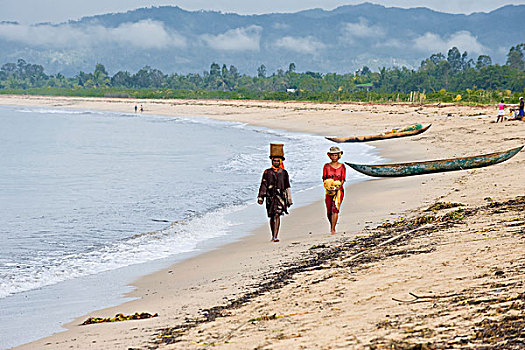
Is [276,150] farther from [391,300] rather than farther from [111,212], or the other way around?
[111,212]

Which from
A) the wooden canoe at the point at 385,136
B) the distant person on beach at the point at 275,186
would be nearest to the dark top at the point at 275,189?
the distant person on beach at the point at 275,186

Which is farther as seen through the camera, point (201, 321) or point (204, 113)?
point (204, 113)

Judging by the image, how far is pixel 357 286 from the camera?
630 cm

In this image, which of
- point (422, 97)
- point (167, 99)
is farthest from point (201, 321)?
point (167, 99)

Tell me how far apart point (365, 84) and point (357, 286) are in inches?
4520

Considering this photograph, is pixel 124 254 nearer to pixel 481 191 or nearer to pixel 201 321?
pixel 201 321

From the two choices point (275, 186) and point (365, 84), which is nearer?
point (275, 186)

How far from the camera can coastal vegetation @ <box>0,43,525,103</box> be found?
6850 centimetres

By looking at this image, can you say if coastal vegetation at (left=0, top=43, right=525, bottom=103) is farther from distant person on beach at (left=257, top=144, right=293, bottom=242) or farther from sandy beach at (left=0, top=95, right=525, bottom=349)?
distant person on beach at (left=257, top=144, right=293, bottom=242)

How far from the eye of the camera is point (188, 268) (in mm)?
9422

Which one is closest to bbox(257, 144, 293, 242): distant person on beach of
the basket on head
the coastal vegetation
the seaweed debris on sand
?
the basket on head

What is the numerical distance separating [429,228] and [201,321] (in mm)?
4367

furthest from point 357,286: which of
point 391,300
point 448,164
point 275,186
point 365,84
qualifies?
point 365,84

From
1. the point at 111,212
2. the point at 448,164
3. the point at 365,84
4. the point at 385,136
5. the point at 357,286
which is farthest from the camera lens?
the point at 365,84
